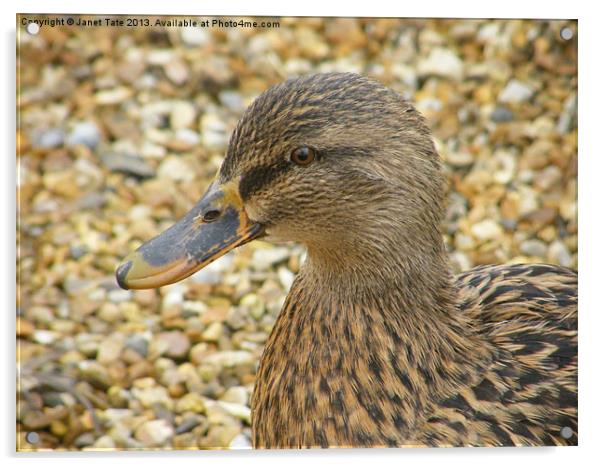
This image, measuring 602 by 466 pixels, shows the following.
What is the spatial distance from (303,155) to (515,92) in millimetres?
991

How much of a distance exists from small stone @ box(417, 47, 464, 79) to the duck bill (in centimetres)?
93

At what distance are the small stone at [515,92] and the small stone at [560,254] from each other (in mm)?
416

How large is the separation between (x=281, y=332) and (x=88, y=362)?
63 cm

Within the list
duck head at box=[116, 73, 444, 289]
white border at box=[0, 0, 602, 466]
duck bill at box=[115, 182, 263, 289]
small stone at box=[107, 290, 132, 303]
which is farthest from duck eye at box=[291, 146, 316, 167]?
small stone at box=[107, 290, 132, 303]

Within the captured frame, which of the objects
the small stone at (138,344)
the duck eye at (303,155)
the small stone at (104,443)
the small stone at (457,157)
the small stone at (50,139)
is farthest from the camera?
the small stone at (457,157)

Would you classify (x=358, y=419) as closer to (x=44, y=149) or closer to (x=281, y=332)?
(x=281, y=332)

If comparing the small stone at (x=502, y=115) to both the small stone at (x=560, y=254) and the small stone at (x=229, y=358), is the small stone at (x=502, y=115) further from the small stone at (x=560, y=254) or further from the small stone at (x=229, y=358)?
the small stone at (x=229, y=358)

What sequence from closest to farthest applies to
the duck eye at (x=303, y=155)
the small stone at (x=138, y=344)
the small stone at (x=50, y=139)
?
the duck eye at (x=303, y=155) → the small stone at (x=50, y=139) → the small stone at (x=138, y=344)

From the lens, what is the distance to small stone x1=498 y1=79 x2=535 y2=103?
108 inches

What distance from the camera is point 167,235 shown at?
2.08m

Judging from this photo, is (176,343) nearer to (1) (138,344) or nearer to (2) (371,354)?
(1) (138,344)

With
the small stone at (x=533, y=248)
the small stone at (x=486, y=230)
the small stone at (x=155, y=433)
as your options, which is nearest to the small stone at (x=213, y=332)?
the small stone at (x=155, y=433)

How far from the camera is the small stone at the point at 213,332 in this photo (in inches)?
108

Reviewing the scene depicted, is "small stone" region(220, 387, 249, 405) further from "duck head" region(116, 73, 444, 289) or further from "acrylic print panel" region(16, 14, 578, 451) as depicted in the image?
"duck head" region(116, 73, 444, 289)
